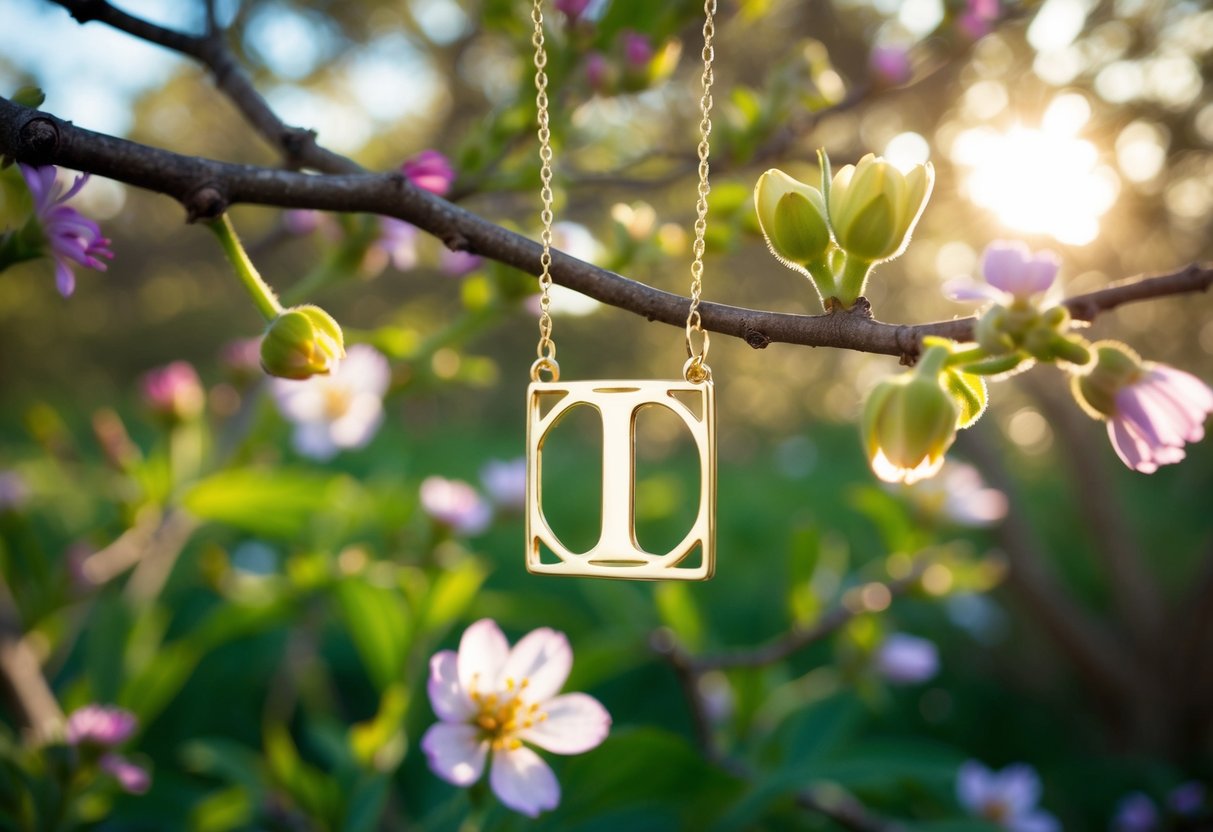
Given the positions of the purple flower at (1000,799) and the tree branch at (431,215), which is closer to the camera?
the tree branch at (431,215)

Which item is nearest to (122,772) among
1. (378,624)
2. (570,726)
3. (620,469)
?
(378,624)

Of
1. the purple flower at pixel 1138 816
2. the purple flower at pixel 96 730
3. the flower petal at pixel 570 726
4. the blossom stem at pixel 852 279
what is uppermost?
the blossom stem at pixel 852 279

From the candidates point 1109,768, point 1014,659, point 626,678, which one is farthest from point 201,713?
point 1014,659

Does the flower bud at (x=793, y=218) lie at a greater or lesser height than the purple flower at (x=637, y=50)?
lesser

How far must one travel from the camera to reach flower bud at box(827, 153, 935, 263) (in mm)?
Answer: 498

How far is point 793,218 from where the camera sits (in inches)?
20.3

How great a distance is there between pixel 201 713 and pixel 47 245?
3.30 ft

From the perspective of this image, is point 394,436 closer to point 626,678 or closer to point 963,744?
point 626,678

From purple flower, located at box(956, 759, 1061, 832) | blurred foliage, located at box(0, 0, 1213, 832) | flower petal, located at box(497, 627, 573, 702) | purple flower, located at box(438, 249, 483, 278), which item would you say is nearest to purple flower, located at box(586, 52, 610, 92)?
blurred foliage, located at box(0, 0, 1213, 832)

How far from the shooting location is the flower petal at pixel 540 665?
67 centimetres

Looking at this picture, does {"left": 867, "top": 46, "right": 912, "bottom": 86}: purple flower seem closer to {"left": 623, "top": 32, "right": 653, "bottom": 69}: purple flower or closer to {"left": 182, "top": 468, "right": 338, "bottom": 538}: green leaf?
{"left": 623, "top": 32, "right": 653, "bottom": 69}: purple flower

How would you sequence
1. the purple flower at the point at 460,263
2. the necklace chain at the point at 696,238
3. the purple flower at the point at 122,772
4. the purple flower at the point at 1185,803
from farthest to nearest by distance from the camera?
the purple flower at the point at 1185,803
the purple flower at the point at 460,263
the purple flower at the point at 122,772
the necklace chain at the point at 696,238

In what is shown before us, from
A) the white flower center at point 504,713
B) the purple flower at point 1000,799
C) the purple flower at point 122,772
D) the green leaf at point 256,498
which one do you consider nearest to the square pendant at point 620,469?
the white flower center at point 504,713

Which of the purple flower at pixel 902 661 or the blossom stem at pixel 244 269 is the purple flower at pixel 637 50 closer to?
the blossom stem at pixel 244 269
